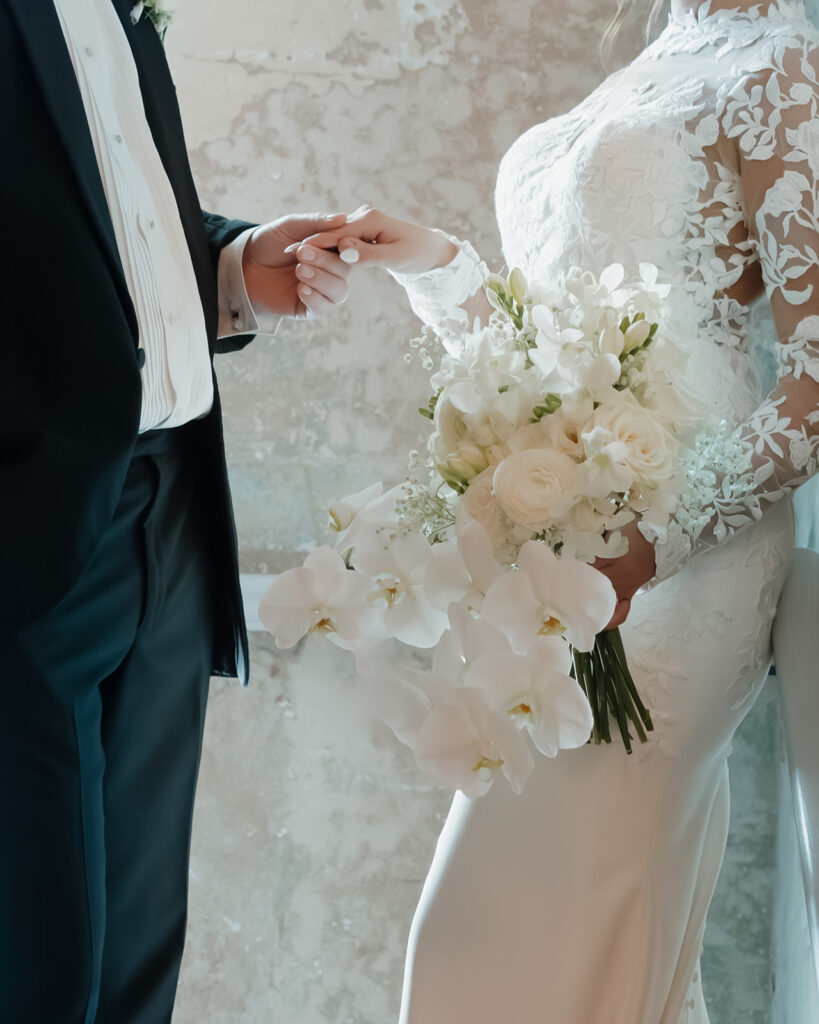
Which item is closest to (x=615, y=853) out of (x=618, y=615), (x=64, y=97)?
(x=618, y=615)

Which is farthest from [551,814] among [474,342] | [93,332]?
[93,332]

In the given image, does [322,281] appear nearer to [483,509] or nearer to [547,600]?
[483,509]

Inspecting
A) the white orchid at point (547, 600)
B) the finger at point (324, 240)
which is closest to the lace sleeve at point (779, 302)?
the white orchid at point (547, 600)

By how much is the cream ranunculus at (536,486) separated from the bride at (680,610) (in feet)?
0.92

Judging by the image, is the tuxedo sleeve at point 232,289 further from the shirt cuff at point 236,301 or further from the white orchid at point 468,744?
Result: the white orchid at point 468,744

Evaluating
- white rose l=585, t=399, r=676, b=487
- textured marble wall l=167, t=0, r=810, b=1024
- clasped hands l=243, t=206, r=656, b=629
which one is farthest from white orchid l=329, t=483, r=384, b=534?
textured marble wall l=167, t=0, r=810, b=1024

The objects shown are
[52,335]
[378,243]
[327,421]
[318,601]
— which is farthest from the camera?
Answer: [327,421]

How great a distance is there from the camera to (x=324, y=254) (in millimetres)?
1507

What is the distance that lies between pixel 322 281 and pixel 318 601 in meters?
0.72

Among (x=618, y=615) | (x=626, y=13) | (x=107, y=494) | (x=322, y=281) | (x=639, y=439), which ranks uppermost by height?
(x=626, y=13)

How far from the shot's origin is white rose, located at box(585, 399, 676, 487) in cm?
94

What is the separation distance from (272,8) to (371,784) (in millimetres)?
1764

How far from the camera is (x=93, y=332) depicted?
118 centimetres

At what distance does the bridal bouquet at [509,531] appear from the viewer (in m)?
0.85
